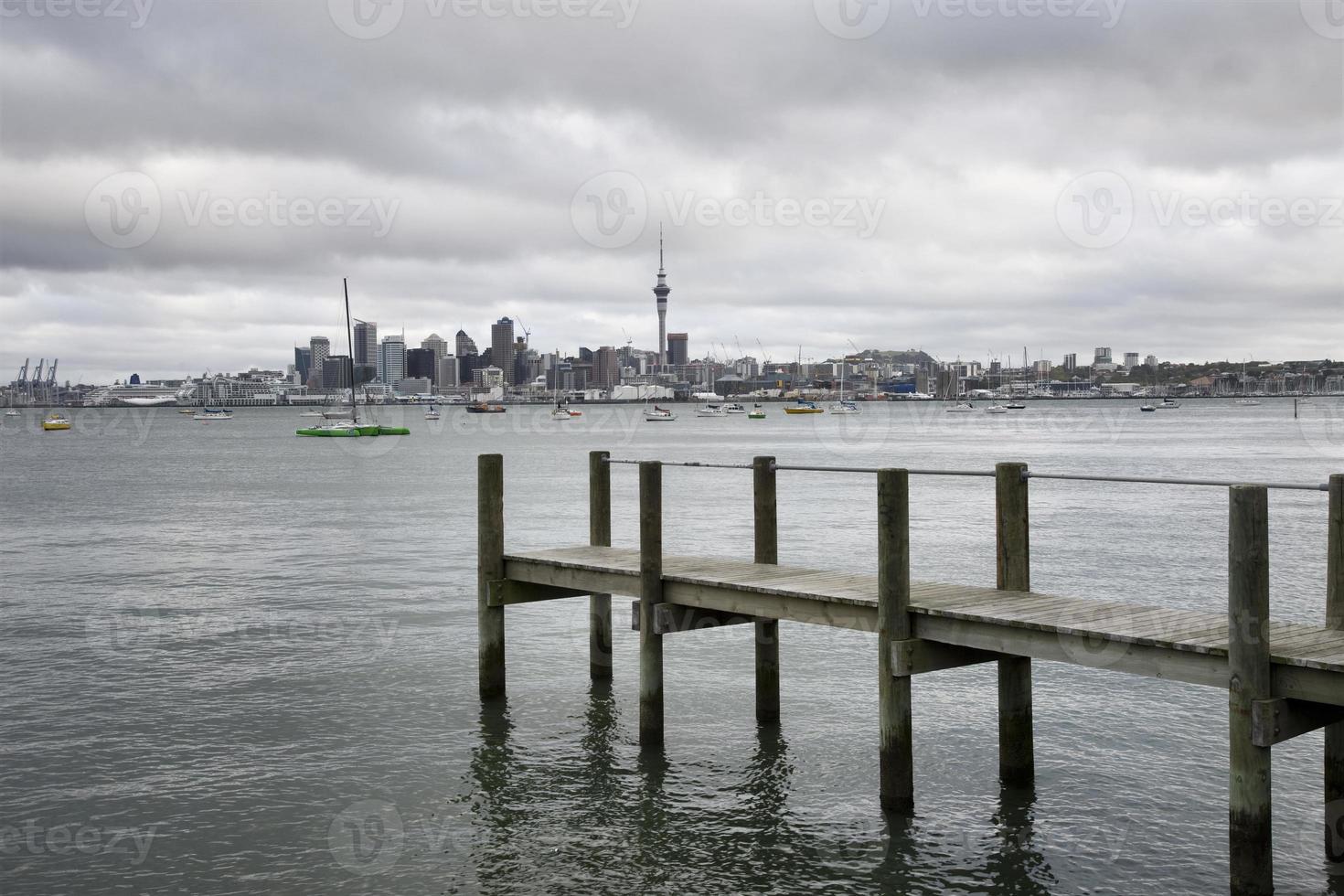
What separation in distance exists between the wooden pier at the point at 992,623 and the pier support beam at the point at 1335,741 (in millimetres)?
16

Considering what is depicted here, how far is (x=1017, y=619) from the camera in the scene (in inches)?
435

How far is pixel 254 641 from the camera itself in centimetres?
2306

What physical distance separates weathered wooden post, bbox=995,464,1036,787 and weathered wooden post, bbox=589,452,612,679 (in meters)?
5.94

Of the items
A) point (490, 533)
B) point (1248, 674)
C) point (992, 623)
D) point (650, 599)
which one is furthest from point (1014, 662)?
point (490, 533)

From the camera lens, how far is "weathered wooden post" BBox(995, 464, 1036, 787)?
12.8m

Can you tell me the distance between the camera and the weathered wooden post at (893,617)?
1187cm

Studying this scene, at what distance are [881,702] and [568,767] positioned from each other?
468 centimetres

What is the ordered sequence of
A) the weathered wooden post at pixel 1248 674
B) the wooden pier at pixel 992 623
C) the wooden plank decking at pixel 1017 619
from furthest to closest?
the wooden plank decking at pixel 1017 619
the wooden pier at pixel 992 623
the weathered wooden post at pixel 1248 674

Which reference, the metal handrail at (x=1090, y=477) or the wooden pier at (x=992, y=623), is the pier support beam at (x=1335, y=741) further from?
the metal handrail at (x=1090, y=477)

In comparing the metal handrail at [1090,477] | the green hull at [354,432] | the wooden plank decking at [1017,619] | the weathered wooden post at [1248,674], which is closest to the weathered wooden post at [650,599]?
the wooden plank decking at [1017,619]

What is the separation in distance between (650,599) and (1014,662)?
4.18 m

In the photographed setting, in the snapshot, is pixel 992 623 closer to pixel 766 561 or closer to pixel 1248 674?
pixel 1248 674

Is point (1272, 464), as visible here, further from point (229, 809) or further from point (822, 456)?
point (229, 809)

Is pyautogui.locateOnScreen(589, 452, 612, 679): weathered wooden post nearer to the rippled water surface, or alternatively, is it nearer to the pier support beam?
the rippled water surface
